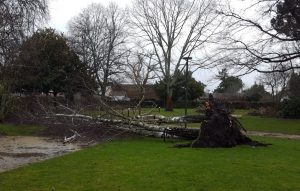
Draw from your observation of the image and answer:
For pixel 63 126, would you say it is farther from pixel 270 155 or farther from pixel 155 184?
pixel 155 184

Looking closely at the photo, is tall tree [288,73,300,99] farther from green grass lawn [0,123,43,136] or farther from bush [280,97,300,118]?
green grass lawn [0,123,43,136]

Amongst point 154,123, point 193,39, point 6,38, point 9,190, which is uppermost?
point 193,39

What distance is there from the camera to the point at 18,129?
23.5m

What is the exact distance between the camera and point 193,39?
56.8 meters

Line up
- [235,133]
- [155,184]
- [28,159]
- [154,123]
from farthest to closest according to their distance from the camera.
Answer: [154,123] → [235,133] → [28,159] → [155,184]

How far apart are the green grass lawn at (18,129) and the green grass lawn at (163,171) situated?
25.4ft

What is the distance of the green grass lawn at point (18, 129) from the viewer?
72.5 feet

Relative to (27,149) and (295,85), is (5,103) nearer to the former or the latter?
(27,149)

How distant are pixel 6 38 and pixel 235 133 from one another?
9521 millimetres

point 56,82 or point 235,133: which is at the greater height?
point 56,82

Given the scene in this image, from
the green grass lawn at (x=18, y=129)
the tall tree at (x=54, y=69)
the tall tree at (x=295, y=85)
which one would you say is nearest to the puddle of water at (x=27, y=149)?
the green grass lawn at (x=18, y=129)

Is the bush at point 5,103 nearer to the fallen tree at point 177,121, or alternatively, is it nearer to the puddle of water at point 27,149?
the fallen tree at point 177,121

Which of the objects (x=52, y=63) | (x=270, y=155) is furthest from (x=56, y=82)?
(x=270, y=155)

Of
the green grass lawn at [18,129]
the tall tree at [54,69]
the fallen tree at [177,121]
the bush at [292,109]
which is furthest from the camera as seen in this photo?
the bush at [292,109]
